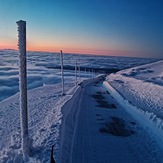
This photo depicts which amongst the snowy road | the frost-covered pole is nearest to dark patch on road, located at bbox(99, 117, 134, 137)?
the snowy road

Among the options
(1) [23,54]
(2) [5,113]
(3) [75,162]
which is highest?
(1) [23,54]

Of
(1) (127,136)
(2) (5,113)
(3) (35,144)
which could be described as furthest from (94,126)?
(2) (5,113)

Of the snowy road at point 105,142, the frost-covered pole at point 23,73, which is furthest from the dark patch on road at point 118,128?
the frost-covered pole at point 23,73

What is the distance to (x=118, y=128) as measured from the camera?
33.9ft

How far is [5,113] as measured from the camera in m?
14.7

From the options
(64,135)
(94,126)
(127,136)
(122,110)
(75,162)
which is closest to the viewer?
(75,162)

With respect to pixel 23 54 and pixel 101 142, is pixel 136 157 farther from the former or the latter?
pixel 23 54

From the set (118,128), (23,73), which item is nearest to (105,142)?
(118,128)

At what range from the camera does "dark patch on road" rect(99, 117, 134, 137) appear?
9.54 m

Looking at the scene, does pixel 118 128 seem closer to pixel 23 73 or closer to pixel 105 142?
pixel 105 142

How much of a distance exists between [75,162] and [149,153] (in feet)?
7.91

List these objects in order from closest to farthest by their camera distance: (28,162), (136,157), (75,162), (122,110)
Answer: (28,162) → (75,162) → (136,157) → (122,110)

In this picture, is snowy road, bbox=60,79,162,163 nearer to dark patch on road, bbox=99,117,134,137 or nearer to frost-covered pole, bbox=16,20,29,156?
dark patch on road, bbox=99,117,134,137

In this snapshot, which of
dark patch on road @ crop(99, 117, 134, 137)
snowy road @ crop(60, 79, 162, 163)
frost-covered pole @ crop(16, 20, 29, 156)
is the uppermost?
frost-covered pole @ crop(16, 20, 29, 156)
